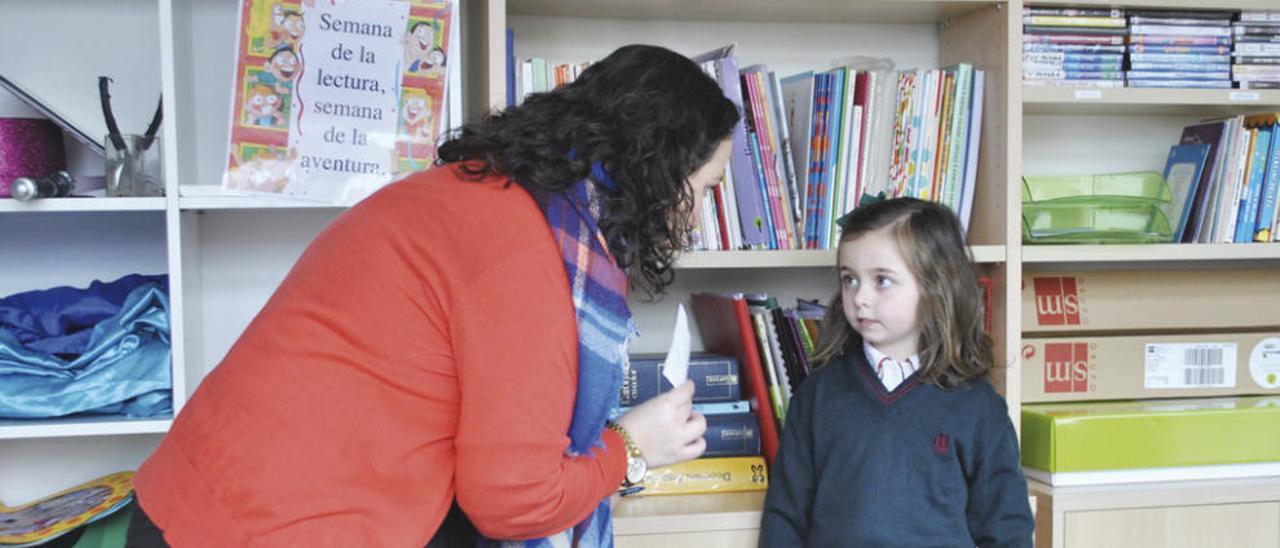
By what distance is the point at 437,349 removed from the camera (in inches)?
36.8

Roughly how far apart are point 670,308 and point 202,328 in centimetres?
81

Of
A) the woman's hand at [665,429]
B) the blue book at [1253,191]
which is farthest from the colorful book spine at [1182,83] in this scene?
the woman's hand at [665,429]

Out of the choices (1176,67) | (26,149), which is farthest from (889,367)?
(26,149)

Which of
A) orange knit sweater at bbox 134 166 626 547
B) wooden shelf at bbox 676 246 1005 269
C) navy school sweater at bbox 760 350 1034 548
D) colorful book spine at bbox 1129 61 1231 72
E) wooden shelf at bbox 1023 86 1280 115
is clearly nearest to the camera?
orange knit sweater at bbox 134 166 626 547

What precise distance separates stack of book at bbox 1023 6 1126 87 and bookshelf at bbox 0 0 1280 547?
0.03 meters

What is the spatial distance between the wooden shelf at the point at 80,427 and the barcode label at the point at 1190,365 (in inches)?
62.2

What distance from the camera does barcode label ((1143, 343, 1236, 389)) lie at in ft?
6.25

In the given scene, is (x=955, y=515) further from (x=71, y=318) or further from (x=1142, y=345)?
(x=71, y=318)

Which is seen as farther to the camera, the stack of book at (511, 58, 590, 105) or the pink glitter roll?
the stack of book at (511, 58, 590, 105)

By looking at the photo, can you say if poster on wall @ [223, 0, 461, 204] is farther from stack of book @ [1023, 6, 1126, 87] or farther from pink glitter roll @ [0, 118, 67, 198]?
stack of book @ [1023, 6, 1126, 87]

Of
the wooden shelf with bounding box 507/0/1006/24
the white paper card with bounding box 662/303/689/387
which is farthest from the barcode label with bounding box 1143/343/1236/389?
the white paper card with bounding box 662/303/689/387

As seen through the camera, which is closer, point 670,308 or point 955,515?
point 955,515

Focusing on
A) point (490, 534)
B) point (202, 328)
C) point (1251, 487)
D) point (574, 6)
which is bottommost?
point (1251, 487)

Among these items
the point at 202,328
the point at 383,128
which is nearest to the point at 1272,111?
the point at 383,128
